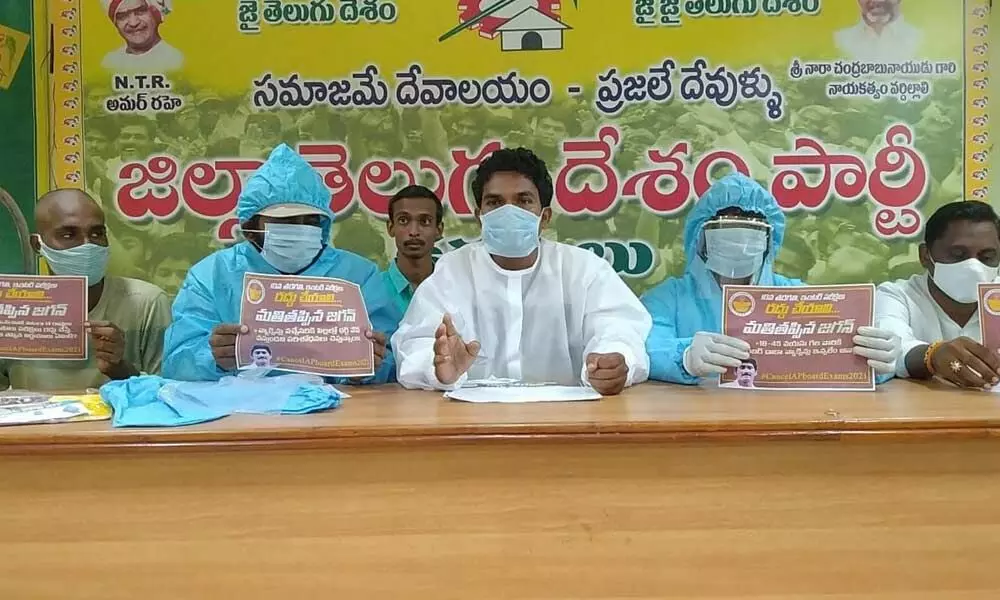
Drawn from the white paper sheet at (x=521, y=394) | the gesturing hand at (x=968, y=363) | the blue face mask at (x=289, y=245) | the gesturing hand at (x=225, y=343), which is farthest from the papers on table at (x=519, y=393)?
the gesturing hand at (x=968, y=363)

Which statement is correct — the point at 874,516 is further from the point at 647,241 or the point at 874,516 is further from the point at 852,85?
the point at 852,85

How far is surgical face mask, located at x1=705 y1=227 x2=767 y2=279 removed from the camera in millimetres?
2422

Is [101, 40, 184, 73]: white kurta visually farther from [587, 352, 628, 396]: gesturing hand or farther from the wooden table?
[587, 352, 628, 396]: gesturing hand

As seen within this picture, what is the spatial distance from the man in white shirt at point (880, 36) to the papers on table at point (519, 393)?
234 centimetres

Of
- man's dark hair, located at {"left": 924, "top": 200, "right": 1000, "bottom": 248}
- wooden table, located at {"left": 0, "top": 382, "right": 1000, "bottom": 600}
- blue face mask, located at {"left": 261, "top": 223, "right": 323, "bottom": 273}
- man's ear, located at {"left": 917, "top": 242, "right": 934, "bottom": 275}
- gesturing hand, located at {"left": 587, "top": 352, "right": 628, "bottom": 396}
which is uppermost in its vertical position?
man's dark hair, located at {"left": 924, "top": 200, "right": 1000, "bottom": 248}

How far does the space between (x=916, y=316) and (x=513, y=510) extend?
1.71m

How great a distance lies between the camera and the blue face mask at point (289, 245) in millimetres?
2441

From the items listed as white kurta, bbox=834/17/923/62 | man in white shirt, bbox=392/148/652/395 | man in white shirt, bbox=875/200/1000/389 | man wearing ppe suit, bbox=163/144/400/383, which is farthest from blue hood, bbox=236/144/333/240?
white kurta, bbox=834/17/923/62

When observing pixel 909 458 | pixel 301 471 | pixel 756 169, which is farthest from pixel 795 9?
pixel 301 471

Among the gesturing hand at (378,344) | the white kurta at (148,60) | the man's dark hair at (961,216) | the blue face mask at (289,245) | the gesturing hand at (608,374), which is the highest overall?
the white kurta at (148,60)

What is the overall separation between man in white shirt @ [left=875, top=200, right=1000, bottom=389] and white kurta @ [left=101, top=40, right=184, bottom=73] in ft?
10.2

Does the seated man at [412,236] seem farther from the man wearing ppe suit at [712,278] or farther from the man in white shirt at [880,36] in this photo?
the man in white shirt at [880,36]

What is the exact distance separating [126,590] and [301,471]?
440mm

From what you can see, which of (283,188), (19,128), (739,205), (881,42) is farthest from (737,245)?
(19,128)
